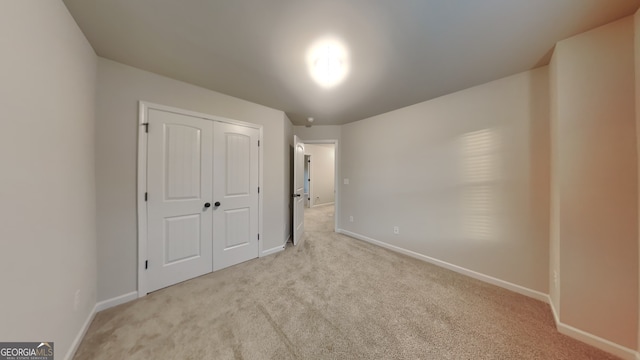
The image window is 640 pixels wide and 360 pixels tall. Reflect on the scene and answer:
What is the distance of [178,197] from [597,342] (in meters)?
3.91

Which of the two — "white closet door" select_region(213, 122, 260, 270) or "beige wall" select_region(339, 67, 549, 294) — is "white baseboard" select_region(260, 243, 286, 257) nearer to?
"white closet door" select_region(213, 122, 260, 270)

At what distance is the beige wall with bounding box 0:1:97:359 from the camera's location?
33.6 inches

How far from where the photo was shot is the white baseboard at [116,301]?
→ 67.5 inches

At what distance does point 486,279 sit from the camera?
2.21 meters

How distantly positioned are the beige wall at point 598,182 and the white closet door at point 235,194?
3.22 meters

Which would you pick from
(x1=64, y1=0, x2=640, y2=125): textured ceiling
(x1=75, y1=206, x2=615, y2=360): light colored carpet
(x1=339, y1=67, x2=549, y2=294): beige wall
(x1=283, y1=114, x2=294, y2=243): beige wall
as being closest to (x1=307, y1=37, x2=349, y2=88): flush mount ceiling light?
(x1=64, y1=0, x2=640, y2=125): textured ceiling

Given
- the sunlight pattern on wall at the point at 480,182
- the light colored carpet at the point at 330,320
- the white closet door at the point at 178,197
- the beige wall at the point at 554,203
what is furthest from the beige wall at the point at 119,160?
the beige wall at the point at 554,203

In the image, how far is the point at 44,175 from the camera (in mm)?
1074

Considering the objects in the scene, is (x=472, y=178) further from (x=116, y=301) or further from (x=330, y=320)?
(x=116, y=301)

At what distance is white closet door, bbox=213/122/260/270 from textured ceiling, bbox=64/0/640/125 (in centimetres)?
71

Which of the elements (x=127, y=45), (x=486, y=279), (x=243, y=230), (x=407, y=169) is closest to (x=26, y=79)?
(x=127, y=45)

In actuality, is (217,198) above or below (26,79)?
below

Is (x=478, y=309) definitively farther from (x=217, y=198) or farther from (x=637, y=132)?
(x=217, y=198)

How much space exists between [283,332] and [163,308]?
3.94 ft
